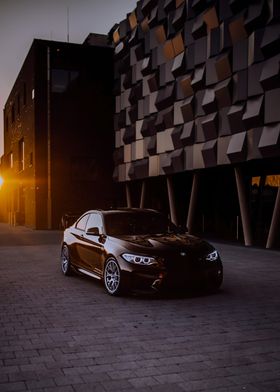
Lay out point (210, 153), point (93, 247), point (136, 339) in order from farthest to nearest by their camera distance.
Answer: point (210, 153) < point (93, 247) < point (136, 339)

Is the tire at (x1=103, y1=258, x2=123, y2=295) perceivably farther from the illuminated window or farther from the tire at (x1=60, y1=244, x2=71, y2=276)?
the illuminated window

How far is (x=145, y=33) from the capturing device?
28.3 metres

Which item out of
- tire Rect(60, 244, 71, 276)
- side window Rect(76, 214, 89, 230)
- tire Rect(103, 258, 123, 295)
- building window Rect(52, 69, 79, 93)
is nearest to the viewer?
tire Rect(103, 258, 123, 295)

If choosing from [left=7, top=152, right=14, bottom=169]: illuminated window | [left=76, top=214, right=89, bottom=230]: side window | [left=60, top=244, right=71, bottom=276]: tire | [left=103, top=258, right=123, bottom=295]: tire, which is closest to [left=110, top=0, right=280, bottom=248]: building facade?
[left=76, top=214, right=89, bottom=230]: side window

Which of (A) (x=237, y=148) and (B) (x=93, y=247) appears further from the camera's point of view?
(A) (x=237, y=148)

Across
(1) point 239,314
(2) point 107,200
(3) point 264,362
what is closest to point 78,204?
(2) point 107,200

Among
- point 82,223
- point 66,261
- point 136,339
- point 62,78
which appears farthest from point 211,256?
point 62,78

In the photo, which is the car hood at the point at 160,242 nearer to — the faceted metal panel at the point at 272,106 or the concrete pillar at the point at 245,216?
the faceted metal panel at the point at 272,106

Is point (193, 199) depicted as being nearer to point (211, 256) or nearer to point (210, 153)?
point (210, 153)

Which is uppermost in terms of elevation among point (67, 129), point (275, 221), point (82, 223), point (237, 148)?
point (67, 129)

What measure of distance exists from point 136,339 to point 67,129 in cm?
2933

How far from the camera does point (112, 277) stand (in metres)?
8.65

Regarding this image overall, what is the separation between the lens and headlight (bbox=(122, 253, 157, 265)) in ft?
26.5

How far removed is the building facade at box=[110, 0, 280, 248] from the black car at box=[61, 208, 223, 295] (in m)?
9.10
